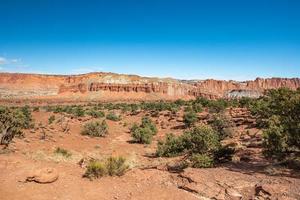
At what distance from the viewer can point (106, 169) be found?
38.0 ft

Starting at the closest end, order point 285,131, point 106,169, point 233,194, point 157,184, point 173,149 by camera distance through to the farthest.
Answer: point 233,194, point 157,184, point 106,169, point 285,131, point 173,149

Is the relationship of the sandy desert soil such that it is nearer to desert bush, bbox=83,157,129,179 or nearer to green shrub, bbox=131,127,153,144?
desert bush, bbox=83,157,129,179

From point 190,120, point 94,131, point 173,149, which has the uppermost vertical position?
A: point 173,149

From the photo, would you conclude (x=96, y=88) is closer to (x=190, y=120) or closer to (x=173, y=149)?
(x=190, y=120)

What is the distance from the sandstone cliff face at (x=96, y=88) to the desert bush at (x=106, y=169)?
341 feet

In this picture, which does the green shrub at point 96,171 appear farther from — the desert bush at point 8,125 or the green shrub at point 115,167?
the desert bush at point 8,125

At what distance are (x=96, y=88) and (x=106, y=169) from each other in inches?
4576

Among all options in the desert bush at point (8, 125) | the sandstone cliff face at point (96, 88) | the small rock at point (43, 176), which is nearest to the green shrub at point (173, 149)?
the small rock at point (43, 176)

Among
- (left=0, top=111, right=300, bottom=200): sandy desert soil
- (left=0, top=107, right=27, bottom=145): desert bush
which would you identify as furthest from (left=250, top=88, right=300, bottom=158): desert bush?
(left=0, top=107, right=27, bottom=145): desert bush

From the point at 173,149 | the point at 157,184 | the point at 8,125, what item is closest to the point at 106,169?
the point at 157,184

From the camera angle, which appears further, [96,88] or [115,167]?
[96,88]

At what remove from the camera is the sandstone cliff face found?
393 ft

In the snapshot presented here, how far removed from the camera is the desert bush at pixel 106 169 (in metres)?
11.4

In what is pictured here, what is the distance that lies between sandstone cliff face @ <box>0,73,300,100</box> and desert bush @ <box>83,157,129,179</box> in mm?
104001
